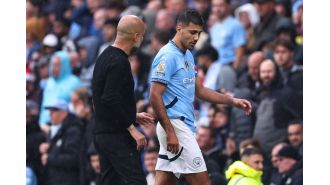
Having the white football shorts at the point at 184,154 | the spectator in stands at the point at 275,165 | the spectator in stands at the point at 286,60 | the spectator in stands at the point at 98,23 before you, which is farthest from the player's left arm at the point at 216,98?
the spectator in stands at the point at 98,23

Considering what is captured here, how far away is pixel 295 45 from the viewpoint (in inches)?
691

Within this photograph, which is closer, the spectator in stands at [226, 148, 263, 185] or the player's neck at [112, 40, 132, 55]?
the player's neck at [112, 40, 132, 55]

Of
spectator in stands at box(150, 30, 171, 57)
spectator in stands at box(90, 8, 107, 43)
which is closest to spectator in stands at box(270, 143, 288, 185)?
spectator in stands at box(150, 30, 171, 57)

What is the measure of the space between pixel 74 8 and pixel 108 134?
12.8 m

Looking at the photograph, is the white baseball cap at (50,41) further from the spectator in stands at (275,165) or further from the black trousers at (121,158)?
the black trousers at (121,158)

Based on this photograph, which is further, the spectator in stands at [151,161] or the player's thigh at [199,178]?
the spectator in stands at [151,161]

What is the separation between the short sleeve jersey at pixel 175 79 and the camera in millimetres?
10617

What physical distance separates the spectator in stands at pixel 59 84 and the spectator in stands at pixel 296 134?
4803 mm

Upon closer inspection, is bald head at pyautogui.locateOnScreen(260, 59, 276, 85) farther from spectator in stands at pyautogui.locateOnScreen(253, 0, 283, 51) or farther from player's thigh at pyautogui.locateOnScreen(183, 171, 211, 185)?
player's thigh at pyautogui.locateOnScreen(183, 171, 211, 185)

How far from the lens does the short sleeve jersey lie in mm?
10617

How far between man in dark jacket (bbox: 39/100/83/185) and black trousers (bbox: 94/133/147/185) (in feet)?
17.8

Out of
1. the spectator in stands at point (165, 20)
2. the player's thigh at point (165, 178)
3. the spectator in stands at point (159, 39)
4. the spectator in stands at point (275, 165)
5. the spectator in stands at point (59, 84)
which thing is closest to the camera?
the player's thigh at point (165, 178)

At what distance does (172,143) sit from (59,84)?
8.83m

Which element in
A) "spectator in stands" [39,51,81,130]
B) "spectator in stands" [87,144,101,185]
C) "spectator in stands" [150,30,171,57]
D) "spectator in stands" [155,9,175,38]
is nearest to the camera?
"spectator in stands" [87,144,101,185]
